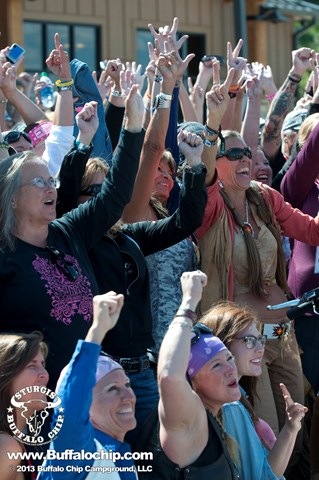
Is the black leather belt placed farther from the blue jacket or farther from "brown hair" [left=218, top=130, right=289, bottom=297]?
the blue jacket

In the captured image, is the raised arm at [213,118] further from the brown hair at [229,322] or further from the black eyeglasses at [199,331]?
the black eyeglasses at [199,331]

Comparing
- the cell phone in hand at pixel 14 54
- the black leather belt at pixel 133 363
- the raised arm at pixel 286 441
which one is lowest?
the raised arm at pixel 286 441

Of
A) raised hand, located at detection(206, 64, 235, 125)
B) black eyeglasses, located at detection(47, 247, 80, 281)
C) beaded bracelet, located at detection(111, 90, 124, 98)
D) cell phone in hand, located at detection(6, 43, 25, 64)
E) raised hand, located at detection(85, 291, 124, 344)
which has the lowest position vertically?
black eyeglasses, located at detection(47, 247, 80, 281)

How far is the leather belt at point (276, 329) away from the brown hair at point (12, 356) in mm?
1709

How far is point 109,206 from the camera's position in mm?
3998

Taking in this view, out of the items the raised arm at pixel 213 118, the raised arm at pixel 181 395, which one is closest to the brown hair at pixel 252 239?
the raised arm at pixel 213 118

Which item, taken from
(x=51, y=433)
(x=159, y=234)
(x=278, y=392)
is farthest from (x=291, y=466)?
(x=51, y=433)

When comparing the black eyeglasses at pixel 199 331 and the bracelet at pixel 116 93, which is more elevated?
the bracelet at pixel 116 93

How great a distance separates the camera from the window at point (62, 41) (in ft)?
46.3

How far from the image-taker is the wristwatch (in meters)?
4.68

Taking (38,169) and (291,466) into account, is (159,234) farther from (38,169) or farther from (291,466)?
(291,466)

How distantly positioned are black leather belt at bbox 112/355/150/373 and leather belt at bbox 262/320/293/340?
963 millimetres

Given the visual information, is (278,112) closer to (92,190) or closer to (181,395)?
(92,190)

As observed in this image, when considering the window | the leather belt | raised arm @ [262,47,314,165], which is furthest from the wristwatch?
the window
